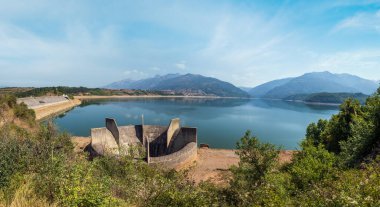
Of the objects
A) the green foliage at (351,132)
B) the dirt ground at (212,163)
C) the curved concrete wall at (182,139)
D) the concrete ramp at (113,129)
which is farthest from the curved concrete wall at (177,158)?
the green foliage at (351,132)

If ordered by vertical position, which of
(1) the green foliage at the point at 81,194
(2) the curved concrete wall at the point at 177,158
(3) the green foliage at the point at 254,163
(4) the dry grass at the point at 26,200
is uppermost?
(1) the green foliage at the point at 81,194

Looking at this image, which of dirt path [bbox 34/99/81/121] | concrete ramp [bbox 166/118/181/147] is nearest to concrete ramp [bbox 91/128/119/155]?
concrete ramp [bbox 166/118/181/147]

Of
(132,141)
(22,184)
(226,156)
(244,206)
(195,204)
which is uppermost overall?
(22,184)

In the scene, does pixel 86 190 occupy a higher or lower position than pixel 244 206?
higher

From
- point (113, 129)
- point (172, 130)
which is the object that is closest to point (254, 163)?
point (172, 130)

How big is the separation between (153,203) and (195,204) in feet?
5.90

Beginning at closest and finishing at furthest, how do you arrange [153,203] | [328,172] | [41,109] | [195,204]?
[195,204], [153,203], [328,172], [41,109]

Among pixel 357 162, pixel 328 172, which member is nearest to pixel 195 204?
pixel 328 172

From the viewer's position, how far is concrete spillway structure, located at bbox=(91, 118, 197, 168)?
102ft

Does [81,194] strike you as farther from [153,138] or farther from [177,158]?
[153,138]

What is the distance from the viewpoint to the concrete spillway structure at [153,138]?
102ft

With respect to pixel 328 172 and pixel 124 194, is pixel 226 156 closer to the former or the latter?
pixel 328 172

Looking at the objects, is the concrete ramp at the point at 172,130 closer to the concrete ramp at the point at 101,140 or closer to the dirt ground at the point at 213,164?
the dirt ground at the point at 213,164

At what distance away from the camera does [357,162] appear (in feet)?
51.9
